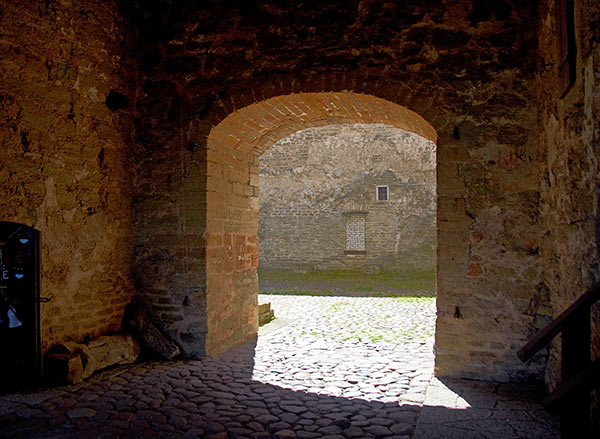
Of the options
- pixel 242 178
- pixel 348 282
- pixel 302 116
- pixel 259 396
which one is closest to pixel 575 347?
pixel 259 396

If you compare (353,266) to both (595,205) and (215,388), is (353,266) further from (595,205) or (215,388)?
(595,205)

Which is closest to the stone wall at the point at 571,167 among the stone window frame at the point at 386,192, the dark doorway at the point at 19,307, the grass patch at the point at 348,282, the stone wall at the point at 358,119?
the stone wall at the point at 358,119

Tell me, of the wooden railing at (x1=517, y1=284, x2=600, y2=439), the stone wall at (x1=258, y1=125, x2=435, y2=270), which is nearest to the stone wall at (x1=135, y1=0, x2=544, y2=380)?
the wooden railing at (x1=517, y1=284, x2=600, y2=439)

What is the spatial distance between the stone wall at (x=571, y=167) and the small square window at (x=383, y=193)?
1130 centimetres

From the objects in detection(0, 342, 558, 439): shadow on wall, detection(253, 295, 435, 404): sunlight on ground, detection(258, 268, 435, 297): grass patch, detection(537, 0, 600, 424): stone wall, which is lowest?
detection(258, 268, 435, 297): grass patch

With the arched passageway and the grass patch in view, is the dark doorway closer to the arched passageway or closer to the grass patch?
the arched passageway

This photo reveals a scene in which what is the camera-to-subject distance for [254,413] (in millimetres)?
3834

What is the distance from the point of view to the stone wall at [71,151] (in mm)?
4520

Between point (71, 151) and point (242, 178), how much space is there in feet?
6.98

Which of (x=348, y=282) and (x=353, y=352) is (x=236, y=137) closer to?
(x=353, y=352)

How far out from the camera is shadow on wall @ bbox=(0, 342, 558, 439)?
3.43 meters

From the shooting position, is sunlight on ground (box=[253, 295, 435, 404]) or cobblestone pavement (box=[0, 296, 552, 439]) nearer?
cobblestone pavement (box=[0, 296, 552, 439])

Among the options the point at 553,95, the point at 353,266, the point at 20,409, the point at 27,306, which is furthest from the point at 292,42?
the point at 353,266

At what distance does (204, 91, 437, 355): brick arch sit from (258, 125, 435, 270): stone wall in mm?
9502
